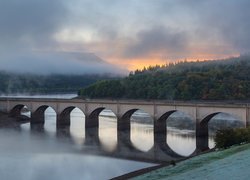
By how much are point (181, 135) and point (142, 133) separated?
5.81 m

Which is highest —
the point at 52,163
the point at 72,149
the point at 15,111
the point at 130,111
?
the point at 130,111

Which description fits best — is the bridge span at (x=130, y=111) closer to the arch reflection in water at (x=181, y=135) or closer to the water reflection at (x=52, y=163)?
the arch reflection in water at (x=181, y=135)

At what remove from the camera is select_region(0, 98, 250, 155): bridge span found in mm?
48594

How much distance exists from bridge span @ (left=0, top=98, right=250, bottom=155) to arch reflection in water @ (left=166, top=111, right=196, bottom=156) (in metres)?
0.74

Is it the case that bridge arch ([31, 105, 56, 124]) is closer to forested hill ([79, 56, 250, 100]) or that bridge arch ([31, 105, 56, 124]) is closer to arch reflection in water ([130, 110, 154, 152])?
arch reflection in water ([130, 110, 154, 152])

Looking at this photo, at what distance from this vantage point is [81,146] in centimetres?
4638

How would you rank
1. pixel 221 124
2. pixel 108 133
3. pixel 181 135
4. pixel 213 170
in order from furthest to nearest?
pixel 221 124
pixel 108 133
pixel 181 135
pixel 213 170

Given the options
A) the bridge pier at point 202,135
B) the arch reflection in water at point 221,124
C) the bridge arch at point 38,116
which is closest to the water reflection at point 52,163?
the bridge pier at point 202,135

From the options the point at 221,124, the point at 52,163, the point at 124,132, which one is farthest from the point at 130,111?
the point at 52,163

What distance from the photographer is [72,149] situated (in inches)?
1743

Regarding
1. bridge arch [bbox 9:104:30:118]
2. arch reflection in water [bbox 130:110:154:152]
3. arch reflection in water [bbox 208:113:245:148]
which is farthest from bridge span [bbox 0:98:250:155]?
arch reflection in water [bbox 208:113:245:148]

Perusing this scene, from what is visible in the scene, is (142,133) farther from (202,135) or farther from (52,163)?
(52,163)

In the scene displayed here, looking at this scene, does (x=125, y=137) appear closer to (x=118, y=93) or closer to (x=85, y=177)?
(x=85, y=177)

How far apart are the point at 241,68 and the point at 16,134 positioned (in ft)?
293
